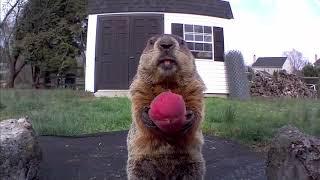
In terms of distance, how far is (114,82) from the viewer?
1625 cm

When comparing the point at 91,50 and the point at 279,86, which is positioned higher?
the point at 91,50

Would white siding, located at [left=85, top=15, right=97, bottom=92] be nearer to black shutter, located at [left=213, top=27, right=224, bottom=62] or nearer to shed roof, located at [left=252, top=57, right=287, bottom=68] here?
black shutter, located at [left=213, top=27, right=224, bottom=62]

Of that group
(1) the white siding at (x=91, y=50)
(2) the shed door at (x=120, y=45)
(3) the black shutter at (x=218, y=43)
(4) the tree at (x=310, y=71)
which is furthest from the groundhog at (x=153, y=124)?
(4) the tree at (x=310, y=71)

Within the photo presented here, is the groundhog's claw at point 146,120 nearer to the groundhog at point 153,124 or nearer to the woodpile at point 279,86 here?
the groundhog at point 153,124

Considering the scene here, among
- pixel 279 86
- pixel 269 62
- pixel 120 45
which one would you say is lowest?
pixel 279 86

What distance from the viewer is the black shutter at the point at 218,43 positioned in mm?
17125

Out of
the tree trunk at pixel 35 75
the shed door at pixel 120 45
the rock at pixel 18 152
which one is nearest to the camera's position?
the rock at pixel 18 152

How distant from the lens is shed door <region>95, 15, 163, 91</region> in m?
16.0

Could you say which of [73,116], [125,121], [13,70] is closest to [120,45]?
[73,116]

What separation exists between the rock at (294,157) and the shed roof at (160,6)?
12.5 meters

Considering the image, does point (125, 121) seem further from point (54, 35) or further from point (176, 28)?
point (54, 35)

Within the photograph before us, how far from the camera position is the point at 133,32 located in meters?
16.0

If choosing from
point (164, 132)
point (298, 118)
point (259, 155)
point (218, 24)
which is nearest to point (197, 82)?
point (164, 132)

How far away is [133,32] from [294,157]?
12.6 metres
